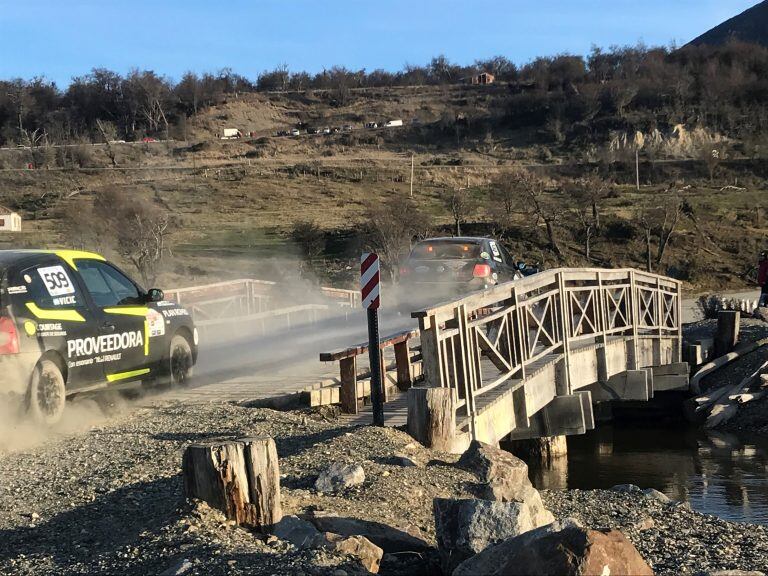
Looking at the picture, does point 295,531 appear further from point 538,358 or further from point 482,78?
point 482,78

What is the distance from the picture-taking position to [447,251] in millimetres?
21594

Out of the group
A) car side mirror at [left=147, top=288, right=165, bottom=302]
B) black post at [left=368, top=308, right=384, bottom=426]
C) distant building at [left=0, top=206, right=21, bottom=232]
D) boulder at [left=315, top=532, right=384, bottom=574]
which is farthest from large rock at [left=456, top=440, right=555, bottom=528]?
distant building at [left=0, top=206, right=21, bottom=232]

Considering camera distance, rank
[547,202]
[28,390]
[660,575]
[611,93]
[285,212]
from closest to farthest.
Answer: [660,575], [28,390], [547,202], [285,212], [611,93]

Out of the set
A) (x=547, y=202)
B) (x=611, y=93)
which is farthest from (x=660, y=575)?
(x=611, y=93)

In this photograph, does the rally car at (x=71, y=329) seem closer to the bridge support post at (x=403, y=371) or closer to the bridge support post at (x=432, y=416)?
the bridge support post at (x=403, y=371)

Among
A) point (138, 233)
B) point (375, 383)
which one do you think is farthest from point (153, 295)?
point (138, 233)

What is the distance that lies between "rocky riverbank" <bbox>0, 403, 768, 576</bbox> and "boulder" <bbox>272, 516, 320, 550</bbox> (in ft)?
0.43

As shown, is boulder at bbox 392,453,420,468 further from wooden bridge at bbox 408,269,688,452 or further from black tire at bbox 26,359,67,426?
black tire at bbox 26,359,67,426

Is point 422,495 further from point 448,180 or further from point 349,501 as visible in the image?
point 448,180

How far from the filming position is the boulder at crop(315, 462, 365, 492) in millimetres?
8062

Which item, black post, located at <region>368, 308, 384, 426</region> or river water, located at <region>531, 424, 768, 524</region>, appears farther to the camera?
river water, located at <region>531, 424, 768, 524</region>

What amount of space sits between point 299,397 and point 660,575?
576 centimetres

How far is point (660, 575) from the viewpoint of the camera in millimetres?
7246

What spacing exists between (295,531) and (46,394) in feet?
15.2
